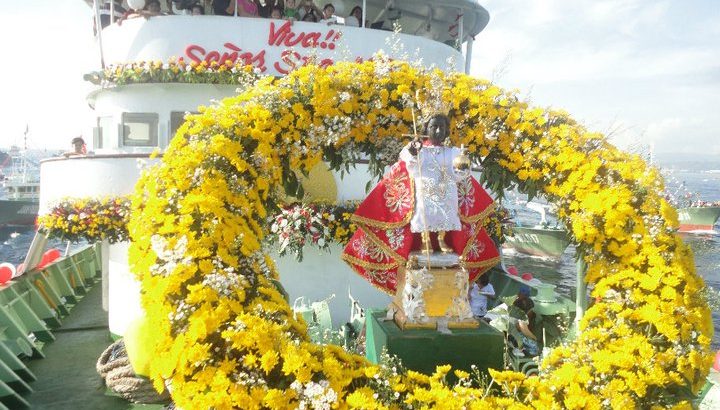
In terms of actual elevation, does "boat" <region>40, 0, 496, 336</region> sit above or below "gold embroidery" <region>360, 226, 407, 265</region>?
above

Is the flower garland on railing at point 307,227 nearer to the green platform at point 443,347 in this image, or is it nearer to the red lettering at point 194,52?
the red lettering at point 194,52

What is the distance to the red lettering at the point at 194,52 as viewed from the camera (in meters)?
11.7

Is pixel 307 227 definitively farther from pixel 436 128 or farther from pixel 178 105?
pixel 436 128

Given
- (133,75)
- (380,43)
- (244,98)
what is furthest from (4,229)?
(244,98)

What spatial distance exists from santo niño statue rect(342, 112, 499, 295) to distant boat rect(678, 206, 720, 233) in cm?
4804

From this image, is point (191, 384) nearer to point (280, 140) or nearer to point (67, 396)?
point (280, 140)

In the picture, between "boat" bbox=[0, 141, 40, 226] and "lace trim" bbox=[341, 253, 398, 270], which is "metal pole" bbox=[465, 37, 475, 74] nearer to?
"lace trim" bbox=[341, 253, 398, 270]

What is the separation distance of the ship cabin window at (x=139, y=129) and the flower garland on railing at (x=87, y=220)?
2.26 metres

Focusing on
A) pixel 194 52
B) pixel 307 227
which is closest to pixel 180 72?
pixel 194 52

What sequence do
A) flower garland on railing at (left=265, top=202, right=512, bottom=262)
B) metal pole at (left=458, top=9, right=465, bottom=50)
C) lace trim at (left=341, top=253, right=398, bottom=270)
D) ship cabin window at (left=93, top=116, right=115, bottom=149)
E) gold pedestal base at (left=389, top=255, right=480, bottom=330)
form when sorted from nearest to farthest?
gold pedestal base at (left=389, top=255, right=480, bottom=330)
lace trim at (left=341, top=253, right=398, bottom=270)
flower garland on railing at (left=265, top=202, right=512, bottom=262)
ship cabin window at (left=93, top=116, right=115, bottom=149)
metal pole at (left=458, top=9, right=465, bottom=50)

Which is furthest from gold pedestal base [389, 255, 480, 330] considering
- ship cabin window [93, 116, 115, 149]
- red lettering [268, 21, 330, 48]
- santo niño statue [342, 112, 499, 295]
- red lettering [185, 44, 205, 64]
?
ship cabin window [93, 116, 115, 149]

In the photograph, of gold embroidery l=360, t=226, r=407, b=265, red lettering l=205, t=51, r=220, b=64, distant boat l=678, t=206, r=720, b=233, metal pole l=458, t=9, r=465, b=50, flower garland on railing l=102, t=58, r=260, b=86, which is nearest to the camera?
gold embroidery l=360, t=226, r=407, b=265

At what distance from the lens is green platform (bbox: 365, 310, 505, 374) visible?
18.6 feet

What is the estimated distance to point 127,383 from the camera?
8.67m
